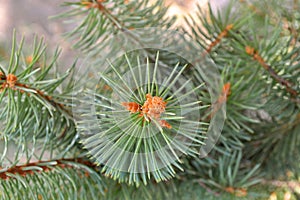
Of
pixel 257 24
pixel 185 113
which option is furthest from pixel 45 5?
pixel 185 113

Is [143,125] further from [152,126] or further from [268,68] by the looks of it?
[268,68]

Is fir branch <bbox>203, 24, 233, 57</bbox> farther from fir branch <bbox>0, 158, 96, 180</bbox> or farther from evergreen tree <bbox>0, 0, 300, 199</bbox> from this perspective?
fir branch <bbox>0, 158, 96, 180</bbox>

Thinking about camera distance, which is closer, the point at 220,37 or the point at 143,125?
the point at 143,125

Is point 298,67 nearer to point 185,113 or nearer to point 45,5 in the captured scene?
point 185,113

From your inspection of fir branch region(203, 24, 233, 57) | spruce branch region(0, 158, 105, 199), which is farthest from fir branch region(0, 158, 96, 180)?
fir branch region(203, 24, 233, 57)

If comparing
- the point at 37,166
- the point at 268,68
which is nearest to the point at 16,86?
the point at 37,166

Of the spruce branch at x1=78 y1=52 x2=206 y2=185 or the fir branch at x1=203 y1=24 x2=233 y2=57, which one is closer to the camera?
the spruce branch at x1=78 y1=52 x2=206 y2=185

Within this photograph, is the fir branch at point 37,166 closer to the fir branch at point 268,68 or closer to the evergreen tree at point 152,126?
the evergreen tree at point 152,126

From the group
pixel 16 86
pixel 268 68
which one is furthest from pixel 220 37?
pixel 16 86
